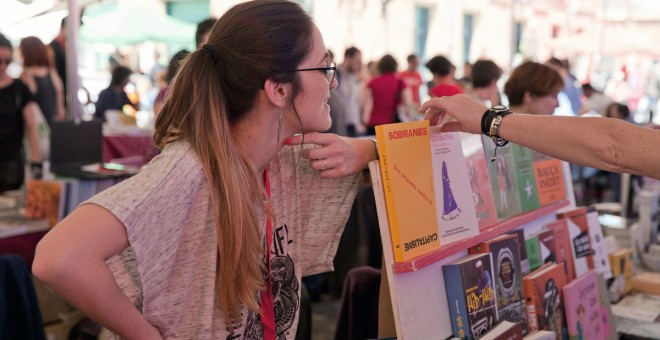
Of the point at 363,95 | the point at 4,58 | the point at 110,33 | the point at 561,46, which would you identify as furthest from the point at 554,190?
the point at 561,46

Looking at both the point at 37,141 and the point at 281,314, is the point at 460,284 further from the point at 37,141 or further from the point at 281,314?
the point at 37,141

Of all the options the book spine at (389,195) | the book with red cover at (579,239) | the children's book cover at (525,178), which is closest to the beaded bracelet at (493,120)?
the book spine at (389,195)

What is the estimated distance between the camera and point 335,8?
15.8 meters

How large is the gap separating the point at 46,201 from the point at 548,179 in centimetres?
227

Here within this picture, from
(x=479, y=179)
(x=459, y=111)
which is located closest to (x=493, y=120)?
(x=459, y=111)

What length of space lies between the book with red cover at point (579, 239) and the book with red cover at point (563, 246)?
0.02m

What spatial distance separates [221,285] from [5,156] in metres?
3.15

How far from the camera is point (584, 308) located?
2275mm

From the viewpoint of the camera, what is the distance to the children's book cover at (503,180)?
2057 millimetres

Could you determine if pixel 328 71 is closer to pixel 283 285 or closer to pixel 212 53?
pixel 212 53

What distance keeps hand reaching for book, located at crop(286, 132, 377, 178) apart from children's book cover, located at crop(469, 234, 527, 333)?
17.5 inches

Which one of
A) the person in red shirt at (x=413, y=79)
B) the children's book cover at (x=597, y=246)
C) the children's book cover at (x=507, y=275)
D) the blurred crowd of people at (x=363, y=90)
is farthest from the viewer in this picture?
the person in red shirt at (x=413, y=79)

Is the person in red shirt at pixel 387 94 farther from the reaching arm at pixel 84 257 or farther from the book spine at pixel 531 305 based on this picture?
the reaching arm at pixel 84 257

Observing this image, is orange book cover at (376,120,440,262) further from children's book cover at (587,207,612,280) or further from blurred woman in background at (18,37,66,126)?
blurred woman in background at (18,37,66,126)
